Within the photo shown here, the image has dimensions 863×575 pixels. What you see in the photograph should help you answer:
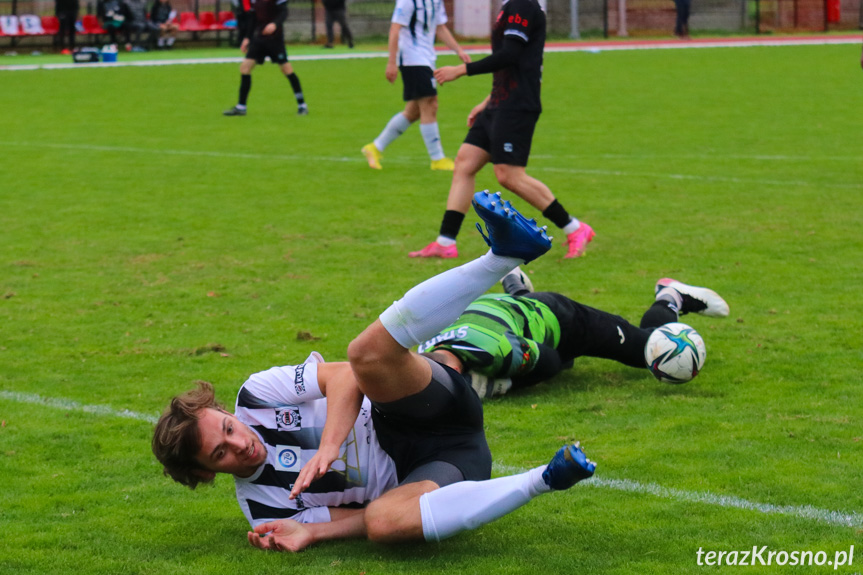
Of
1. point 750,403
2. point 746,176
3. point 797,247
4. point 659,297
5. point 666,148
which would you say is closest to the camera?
point 750,403

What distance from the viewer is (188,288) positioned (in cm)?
791

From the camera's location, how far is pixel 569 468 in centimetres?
350

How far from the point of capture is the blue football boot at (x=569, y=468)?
11.4ft

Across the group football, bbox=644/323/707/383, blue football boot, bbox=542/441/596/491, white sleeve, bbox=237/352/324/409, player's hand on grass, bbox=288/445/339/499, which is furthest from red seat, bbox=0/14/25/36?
blue football boot, bbox=542/441/596/491

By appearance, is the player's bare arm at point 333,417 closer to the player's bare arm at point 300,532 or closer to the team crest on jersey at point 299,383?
the team crest on jersey at point 299,383

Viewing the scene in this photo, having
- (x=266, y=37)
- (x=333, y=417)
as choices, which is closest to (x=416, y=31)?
(x=266, y=37)

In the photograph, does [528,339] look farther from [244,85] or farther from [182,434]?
[244,85]

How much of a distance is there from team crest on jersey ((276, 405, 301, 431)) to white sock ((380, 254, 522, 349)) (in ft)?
2.07

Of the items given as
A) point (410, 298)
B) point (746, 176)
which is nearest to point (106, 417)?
point (410, 298)

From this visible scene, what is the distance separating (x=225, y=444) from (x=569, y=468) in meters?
1.20

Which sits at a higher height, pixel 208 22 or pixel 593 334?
pixel 208 22

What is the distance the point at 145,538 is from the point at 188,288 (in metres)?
3.97

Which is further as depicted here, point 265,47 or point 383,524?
point 265,47

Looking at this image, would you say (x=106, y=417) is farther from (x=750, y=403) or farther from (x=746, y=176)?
(x=746, y=176)
